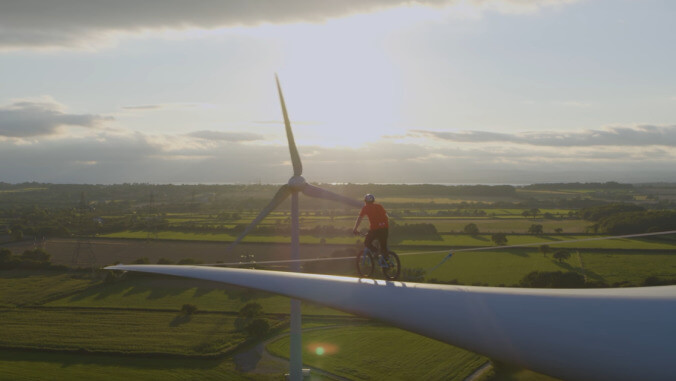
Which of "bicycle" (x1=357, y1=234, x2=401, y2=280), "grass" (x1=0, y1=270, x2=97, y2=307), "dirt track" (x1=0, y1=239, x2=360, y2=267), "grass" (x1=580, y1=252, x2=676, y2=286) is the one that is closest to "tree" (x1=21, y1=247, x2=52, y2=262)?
"dirt track" (x1=0, y1=239, x2=360, y2=267)

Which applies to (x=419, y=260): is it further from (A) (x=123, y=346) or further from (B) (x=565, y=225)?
(B) (x=565, y=225)

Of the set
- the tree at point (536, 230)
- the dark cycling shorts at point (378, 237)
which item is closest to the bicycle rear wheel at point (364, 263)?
the dark cycling shorts at point (378, 237)

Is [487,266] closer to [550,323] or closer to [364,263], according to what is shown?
[364,263]

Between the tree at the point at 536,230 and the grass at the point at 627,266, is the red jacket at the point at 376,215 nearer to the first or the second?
the grass at the point at 627,266

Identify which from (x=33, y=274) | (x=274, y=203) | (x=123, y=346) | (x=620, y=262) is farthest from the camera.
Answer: (x=33, y=274)

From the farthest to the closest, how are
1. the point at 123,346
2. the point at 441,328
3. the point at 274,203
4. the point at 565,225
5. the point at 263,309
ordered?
the point at 565,225 < the point at 263,309 < the point at 123,346 < the point at 274,203 < the point at 441,328

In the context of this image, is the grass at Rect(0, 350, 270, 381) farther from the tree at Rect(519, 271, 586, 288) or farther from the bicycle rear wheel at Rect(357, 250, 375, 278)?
the tree at Rect(519, 271, 586, 288)

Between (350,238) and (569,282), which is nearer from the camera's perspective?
(569,282)

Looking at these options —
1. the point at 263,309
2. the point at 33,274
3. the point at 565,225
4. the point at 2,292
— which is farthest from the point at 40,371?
the point at 565,225

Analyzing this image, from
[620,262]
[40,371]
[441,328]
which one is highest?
[441,328]

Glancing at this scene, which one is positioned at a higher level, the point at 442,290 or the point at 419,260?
the point at 442,290
